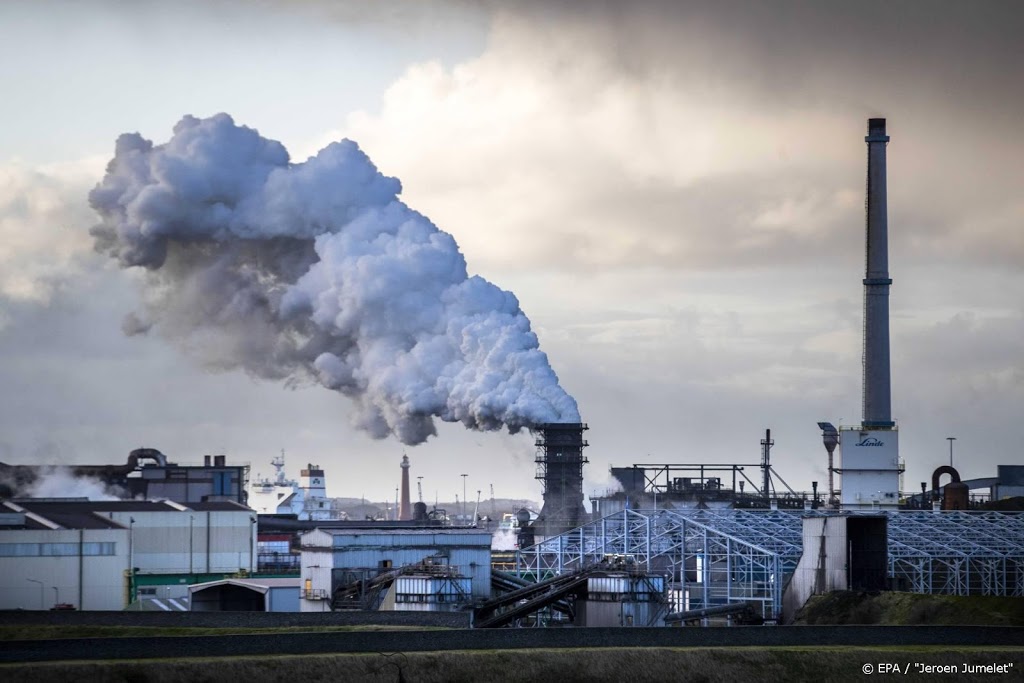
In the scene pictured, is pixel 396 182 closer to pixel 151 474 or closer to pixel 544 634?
pixel 151 474

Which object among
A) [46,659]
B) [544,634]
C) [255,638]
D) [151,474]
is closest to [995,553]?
[544,634]

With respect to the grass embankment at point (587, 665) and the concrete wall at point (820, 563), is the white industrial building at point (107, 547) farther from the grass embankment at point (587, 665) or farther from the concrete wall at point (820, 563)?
the grass embankment at point (587, 665)

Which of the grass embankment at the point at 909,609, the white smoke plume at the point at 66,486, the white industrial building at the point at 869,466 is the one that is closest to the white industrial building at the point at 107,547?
the white smoke plume at the point at 66,486

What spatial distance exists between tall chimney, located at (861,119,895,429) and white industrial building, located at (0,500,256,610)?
4909cm

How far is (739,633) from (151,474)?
93.3 m

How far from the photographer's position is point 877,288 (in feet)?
383

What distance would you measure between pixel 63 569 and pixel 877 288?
6409cm

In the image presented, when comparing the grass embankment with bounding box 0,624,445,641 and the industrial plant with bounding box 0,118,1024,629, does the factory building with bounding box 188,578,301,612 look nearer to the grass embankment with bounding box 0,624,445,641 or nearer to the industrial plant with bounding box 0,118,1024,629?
the industrial plant with bounding box 0,118,1024,629

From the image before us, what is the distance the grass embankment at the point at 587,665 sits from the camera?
42.8 m

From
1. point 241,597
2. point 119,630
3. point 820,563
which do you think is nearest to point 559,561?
point 241,597

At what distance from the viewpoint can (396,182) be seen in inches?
4331

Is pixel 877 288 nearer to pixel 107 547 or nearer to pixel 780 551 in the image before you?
pixel 780 551

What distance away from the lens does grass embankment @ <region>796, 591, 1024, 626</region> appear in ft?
192

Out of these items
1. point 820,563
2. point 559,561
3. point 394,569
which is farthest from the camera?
point 559,561
